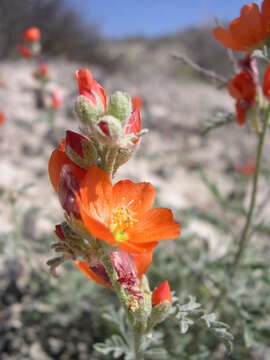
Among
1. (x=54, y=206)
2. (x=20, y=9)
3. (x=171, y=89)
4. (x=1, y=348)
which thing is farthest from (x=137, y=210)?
(x=20, y=9)

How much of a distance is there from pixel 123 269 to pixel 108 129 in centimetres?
45

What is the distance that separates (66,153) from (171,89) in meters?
6.74

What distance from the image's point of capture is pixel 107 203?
3.44 ft

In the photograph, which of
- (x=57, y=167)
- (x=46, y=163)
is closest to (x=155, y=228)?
(x=57, y=167)

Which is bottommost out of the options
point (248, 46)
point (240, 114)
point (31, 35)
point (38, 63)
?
point (240, 114)

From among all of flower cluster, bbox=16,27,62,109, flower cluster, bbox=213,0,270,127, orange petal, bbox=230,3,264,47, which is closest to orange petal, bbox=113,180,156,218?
flower cluster, bbox=213,0,270,127

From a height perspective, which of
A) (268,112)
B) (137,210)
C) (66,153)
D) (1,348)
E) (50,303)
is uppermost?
(268,112)

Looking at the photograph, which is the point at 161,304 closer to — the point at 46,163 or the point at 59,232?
the point at 59,232

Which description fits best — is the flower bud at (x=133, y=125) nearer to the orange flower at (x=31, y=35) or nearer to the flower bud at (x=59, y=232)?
the flower bud at (x=59, y=232)

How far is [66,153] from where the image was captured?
3.28ft

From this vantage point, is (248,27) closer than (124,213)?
No

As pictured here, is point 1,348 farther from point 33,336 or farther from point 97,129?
point 97,129

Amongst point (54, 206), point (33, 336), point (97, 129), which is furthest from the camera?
point (54, 206)

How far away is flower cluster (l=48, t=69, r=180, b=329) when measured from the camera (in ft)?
3.04
